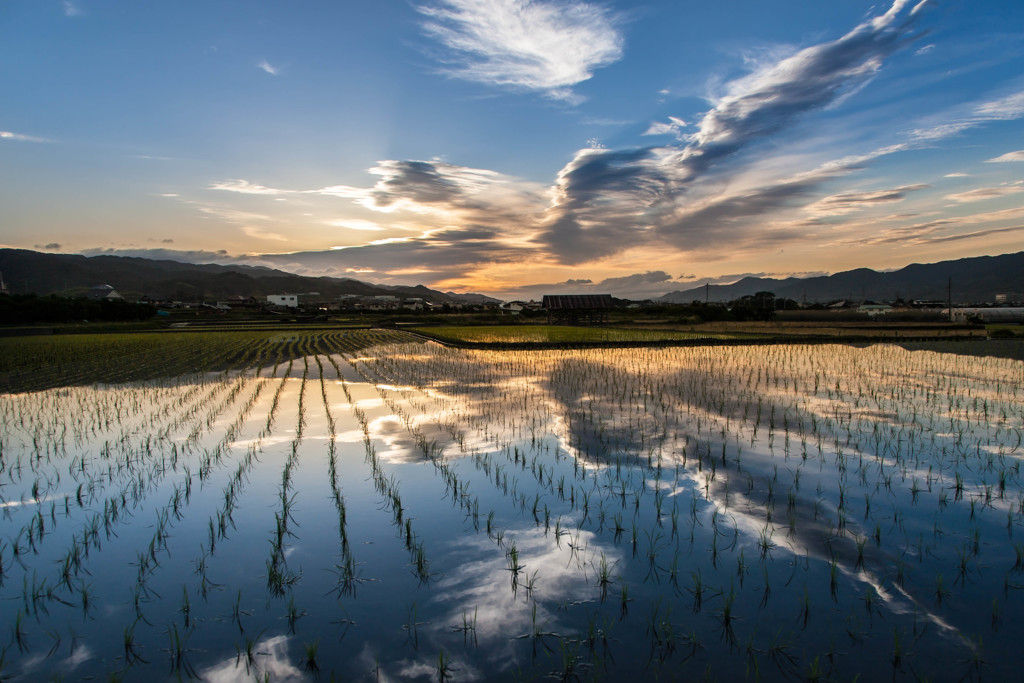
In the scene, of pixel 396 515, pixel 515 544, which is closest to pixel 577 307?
pixel 396 515

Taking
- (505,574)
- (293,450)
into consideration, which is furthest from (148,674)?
(293,450)

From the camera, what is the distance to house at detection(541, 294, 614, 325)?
54062 mm

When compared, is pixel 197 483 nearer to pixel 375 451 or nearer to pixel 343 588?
pixel 375 451

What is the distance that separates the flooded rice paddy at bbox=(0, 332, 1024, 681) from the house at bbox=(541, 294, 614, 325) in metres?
43.6

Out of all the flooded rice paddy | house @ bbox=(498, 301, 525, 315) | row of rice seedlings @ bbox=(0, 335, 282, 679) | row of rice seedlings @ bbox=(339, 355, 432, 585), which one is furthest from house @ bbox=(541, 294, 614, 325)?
row of rice seedlings @ bbox=(0, 335, 282, 679)

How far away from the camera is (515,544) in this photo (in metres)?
4.65

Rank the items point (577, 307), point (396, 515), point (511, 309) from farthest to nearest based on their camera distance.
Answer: point (511, 309) → point (577, 307) → point (396, 515)

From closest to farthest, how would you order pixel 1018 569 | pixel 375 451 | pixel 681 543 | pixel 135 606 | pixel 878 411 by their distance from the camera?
pixel 135 606 < pixel 1018 569 < pixel 681 543 < pixel 375 451 < pixel 878 411

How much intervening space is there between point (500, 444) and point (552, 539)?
11.3 ft

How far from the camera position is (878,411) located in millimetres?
10320

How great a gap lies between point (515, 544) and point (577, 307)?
50.0 metres

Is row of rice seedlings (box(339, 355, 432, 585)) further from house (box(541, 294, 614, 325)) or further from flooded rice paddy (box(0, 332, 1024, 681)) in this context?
house (box(541, 294, 614, 325))

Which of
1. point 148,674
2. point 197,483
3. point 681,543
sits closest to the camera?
point 148,674

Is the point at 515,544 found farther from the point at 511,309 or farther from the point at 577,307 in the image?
the point at 511,309
